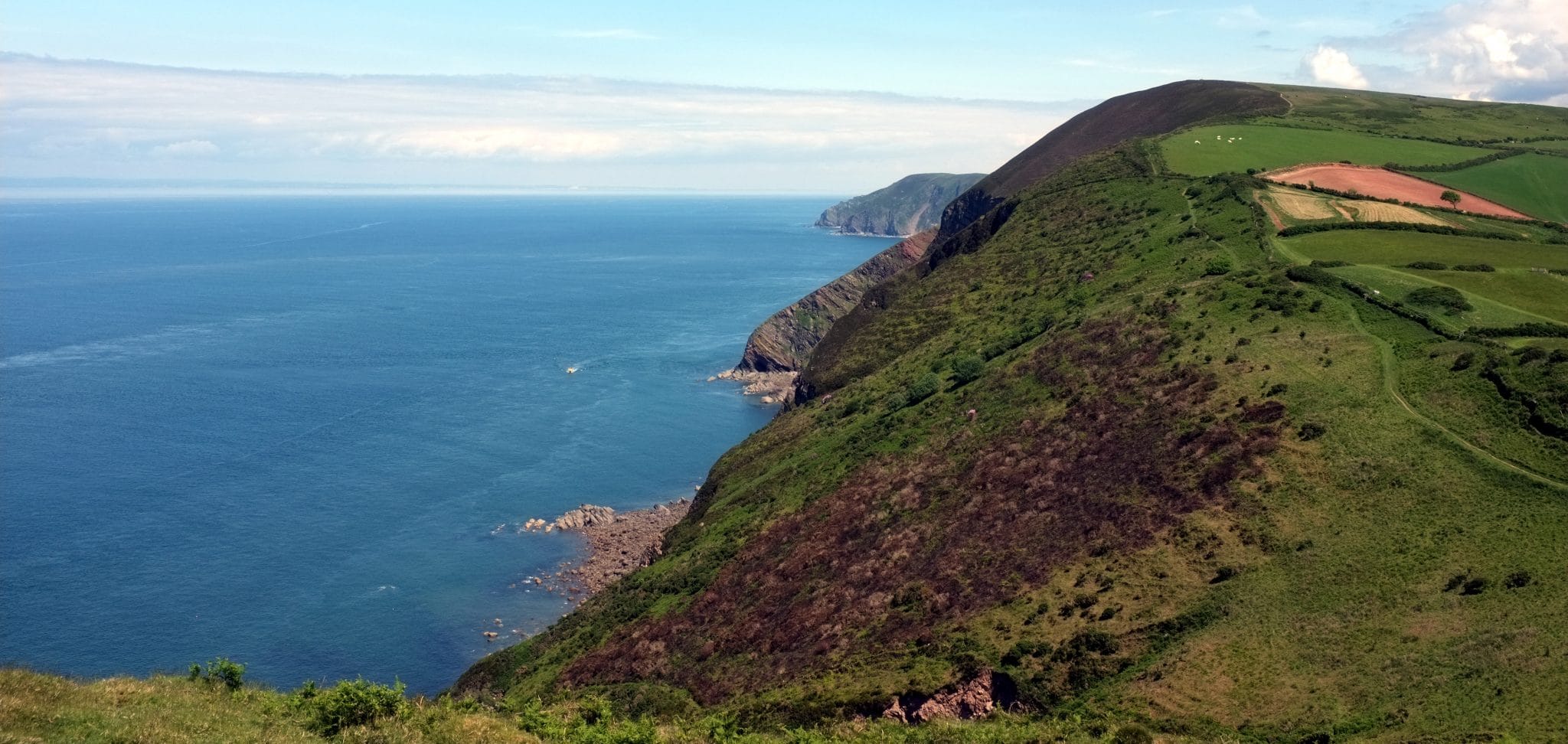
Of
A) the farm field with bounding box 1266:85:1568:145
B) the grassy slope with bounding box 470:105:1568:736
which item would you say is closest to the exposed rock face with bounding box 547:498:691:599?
the grassy slope with bounding box 470:105:1568:736

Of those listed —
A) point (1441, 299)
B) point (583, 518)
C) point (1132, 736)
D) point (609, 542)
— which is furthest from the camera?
point (583, 518)

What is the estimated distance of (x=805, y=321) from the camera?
174 meters

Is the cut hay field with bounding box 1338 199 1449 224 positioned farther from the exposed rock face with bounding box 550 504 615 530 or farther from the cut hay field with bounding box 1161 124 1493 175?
the exposed rock face with bounding box 550 504 615 530

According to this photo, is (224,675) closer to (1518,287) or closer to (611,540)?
(611,540)

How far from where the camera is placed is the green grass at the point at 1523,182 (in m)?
99.0

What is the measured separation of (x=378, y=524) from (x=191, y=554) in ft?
51.6

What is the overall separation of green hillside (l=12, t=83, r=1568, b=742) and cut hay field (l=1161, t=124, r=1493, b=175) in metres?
27.1

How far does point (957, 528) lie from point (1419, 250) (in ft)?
156

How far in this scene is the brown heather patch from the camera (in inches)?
1912

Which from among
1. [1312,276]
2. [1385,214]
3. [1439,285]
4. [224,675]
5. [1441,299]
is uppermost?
[1385,214]

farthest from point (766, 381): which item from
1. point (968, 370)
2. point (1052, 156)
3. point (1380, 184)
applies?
point (1380, 184)

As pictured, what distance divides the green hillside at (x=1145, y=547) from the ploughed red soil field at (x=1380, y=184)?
455 inches

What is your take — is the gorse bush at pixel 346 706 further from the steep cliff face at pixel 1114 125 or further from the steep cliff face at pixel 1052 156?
the steep cliff face at pixel 1114 125

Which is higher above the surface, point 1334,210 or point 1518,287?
point 1334,210
